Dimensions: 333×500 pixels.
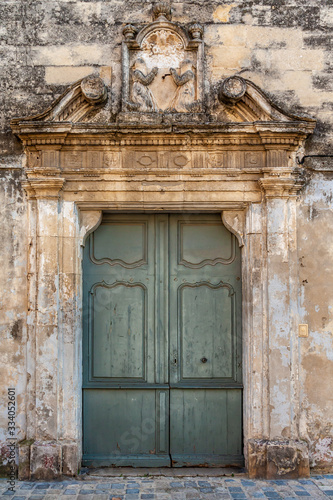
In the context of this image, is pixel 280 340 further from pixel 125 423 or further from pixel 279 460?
pixel 125 423

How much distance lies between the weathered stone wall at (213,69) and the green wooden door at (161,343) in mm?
664

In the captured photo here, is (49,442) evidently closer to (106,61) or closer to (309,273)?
(309,273)

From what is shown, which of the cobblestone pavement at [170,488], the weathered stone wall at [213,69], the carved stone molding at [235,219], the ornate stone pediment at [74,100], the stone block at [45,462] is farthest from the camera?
the carved stone molding at [235,219]

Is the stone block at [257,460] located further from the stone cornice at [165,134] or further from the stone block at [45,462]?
the stone cornice at [165,134]

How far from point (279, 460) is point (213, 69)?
11.1ft

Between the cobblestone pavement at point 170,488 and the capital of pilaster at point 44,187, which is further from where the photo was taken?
the capital of pilaster at point 44,187

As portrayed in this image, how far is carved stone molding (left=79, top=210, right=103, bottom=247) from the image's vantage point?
4367 mm

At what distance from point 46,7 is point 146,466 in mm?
4155

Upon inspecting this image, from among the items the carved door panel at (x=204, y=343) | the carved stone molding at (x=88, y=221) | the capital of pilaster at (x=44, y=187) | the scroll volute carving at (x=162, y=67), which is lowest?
the carved door panel at (x=204, y=343)

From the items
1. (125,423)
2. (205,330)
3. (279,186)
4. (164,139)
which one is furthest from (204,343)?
(164,139)

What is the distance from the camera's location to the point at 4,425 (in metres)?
4.21

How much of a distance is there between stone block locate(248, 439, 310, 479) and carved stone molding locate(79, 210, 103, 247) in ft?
7.54

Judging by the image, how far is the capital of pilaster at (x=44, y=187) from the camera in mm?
4195

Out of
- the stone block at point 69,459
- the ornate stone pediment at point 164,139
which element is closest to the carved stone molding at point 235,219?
the ornate stone pediment at point 164,139
